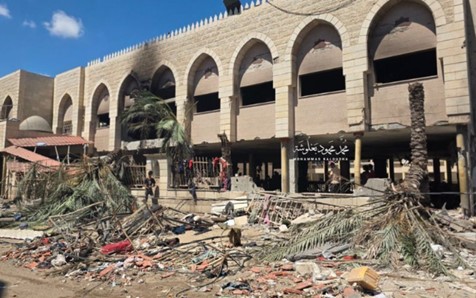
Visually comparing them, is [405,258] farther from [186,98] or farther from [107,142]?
[107,142]

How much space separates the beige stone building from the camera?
41.8 ft

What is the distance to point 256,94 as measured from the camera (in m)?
19.5

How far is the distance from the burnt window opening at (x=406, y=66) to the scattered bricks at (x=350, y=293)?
1117 centimetres

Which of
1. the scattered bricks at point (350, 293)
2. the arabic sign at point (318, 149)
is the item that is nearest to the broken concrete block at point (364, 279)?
the scattered bricks at point (350, 293)

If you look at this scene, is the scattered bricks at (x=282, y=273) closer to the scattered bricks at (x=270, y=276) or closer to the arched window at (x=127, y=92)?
the scattered bricks at (x=270, y=276)

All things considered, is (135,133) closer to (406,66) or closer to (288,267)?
(406,66)

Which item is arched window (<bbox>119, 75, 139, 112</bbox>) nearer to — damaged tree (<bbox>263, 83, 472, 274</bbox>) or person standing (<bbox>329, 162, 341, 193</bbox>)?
person standing (<bbox>329, 162, 341, 193</bbox>)

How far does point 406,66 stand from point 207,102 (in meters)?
11.1

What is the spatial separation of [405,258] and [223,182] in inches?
374

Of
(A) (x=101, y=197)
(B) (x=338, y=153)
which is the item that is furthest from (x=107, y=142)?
(B) (x=338, y=153)

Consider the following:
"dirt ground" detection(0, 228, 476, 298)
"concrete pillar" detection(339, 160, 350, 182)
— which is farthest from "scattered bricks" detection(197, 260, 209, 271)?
"concrete pillar" detection(339, 160, 350, 182)

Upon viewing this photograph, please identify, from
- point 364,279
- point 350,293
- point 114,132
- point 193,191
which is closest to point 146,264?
point 350,293

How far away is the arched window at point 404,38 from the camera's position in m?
13.2

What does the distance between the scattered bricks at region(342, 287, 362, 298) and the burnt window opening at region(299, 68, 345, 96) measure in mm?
12510
